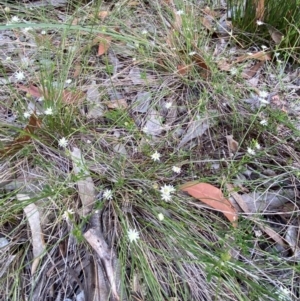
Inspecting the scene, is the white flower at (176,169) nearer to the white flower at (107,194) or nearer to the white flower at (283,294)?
the white flower at (107,194)

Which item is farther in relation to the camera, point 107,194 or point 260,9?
point 260,9

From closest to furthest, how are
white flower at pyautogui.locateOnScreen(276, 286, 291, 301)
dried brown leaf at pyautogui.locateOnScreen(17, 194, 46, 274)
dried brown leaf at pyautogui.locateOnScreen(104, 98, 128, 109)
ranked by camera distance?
white flower at pyautogui.locateOnScreen(276, 286, 291, 301), dried brown leaf at pyautogui.locateOnScreen(17, 194, 46, 274), dried brown leaf at pyautogui.locateOnScreen(104, 98, 128, 109)

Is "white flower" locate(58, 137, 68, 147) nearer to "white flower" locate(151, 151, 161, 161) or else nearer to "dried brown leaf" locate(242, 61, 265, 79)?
"white flower" locate(151, 151, 161, 161)

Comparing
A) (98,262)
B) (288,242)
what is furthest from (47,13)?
(288,242)

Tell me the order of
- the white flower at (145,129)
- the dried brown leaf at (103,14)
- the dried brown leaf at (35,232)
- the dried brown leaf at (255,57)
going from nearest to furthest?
the dried brown leaf at (35,232) < the white flower at (145,129) < the dried brown leaf at (255,57) < the dried brown leaf at (103,14)

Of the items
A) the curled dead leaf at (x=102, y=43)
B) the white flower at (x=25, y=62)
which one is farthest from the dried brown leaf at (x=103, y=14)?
the white flower at (x=25, y=62)

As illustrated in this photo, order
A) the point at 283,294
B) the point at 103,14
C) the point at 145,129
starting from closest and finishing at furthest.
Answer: the point at 283,294, the point at 145,129, the point at 103,14

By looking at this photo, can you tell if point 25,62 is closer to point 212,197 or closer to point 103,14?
point 103,14

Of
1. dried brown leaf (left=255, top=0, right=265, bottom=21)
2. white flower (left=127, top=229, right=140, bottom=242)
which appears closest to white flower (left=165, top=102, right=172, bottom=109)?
white flower (left=127, top=229, right=140, bottom=242)

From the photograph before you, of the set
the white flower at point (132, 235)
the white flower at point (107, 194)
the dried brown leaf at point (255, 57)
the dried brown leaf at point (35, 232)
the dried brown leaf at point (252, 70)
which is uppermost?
the dried brown leaf at point (255, 57)

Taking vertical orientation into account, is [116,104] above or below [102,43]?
below

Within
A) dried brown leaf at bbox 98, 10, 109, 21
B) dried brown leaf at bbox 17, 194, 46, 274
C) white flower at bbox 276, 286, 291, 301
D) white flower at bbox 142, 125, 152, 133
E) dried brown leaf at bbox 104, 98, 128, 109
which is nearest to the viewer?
white flower at bbox 276, 286, 291, 301

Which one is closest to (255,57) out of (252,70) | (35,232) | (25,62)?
(252,70)

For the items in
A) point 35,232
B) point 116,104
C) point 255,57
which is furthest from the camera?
point 255,57
